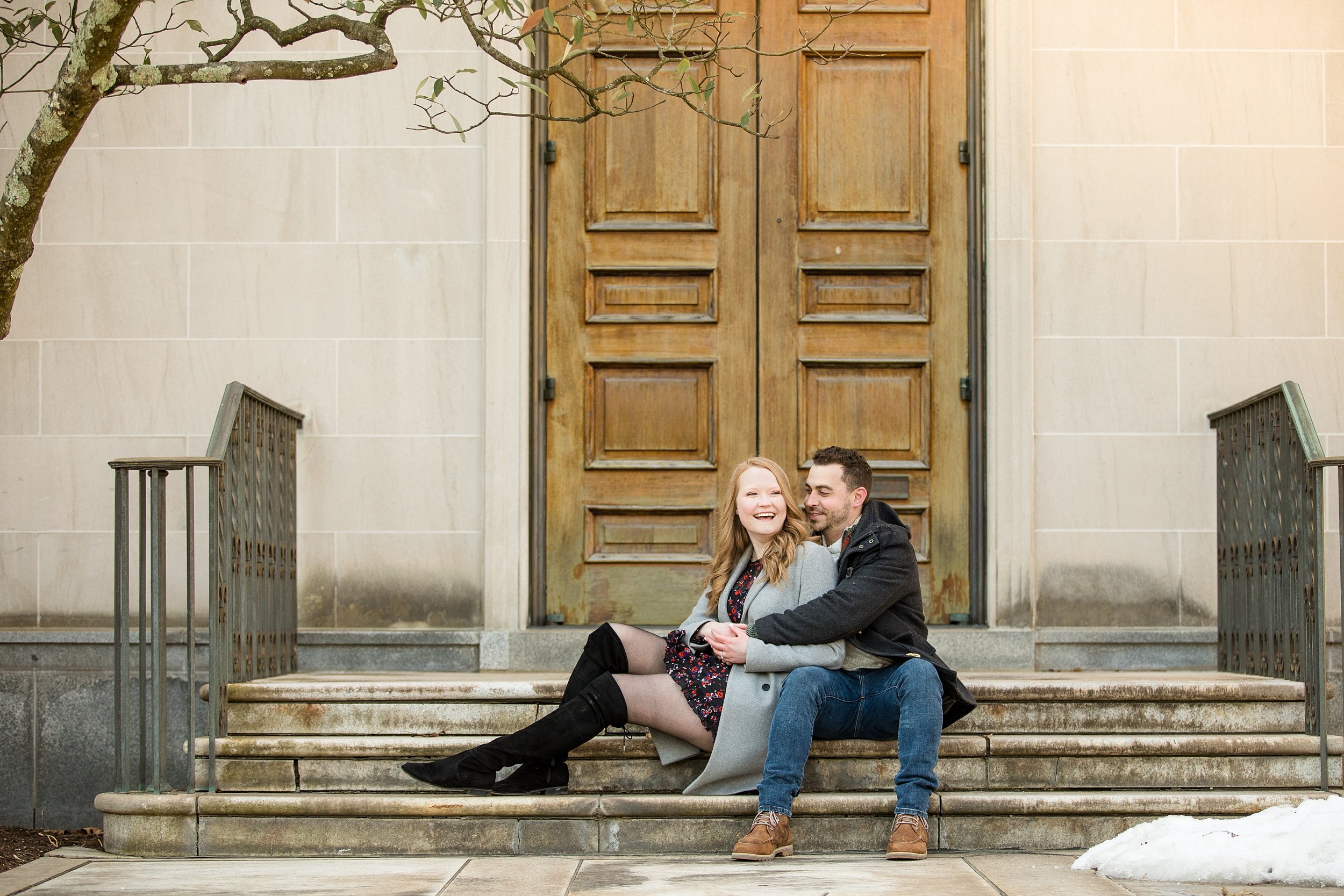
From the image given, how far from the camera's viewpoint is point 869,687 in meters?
4.66

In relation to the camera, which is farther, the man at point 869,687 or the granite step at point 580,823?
the granite step at point 580,823

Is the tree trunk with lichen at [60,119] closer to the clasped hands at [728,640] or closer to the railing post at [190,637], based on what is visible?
the railing post at [190,637]

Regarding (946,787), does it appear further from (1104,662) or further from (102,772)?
(102,772)

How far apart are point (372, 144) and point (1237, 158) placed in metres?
3.85

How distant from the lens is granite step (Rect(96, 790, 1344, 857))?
4.58m

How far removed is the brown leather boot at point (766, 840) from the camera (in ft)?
14.1

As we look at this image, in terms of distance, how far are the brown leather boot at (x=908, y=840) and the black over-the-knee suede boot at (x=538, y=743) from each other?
3.14 feet

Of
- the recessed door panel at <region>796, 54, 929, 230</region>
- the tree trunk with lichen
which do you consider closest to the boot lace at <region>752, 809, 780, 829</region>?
the tree trunk with lichen

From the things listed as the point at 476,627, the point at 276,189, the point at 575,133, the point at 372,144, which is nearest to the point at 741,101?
the point at 575,133

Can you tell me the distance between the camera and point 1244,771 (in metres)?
4.94

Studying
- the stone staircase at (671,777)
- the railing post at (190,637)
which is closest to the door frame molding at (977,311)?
the stone staircase at (671,777)

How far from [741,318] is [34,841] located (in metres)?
3.76

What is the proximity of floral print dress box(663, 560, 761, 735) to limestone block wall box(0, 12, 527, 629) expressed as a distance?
1541mm

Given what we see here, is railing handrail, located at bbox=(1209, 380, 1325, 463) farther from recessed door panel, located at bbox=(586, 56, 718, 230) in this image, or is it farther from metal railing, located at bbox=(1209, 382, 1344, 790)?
recessed door panel, located at bbox=(586, 56, 718, 230)
